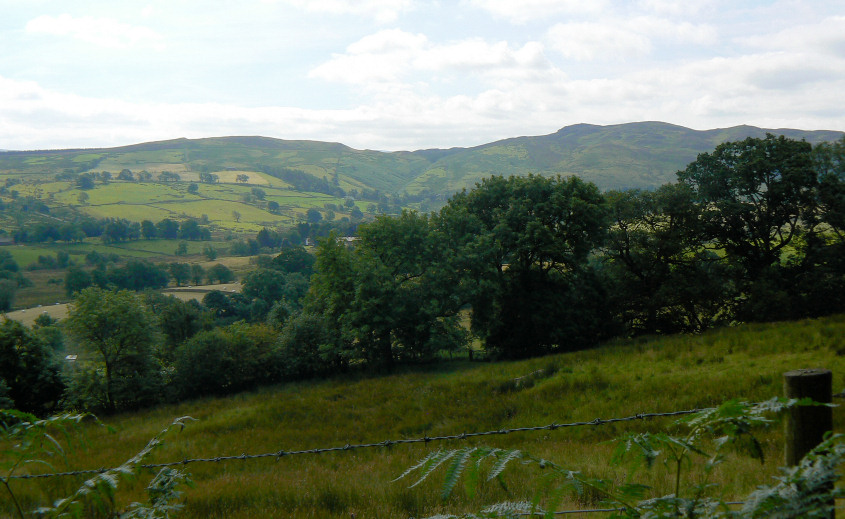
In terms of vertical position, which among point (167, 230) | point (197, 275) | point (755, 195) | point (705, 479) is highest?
point (755, 195)

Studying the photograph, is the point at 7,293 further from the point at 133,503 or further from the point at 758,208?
the point at 133,503

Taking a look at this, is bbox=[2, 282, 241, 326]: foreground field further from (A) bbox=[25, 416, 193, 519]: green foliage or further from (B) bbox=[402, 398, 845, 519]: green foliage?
(B) bbox=[402, 398, 845, 519]: green foliage

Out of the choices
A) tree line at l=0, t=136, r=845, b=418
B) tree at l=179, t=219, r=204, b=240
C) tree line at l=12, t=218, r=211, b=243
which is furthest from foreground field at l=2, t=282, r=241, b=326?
tree line at l=12, t=218, r=211, b=243

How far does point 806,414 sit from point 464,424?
1270 centimetres

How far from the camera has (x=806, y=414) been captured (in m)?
2.70

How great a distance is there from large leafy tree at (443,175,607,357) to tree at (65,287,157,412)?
21939mm

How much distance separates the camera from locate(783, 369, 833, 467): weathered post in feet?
8.79

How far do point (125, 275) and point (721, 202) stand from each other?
102 meters

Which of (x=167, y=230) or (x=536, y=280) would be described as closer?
(x=536, y=280)

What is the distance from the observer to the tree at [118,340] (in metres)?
31.2

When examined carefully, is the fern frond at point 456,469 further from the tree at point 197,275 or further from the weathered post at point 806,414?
Result: the tree at point 197,275

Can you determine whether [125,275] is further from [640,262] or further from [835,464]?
[835,464]

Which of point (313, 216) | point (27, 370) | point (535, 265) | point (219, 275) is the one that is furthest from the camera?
point (313, 216)

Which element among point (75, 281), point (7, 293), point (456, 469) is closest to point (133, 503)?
point (456, 469)
